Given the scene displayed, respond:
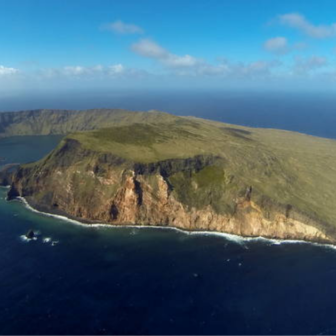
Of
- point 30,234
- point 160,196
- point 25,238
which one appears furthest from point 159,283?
point 25,238

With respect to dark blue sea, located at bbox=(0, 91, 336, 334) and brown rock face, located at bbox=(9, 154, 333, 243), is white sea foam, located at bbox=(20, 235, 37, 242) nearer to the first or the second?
dark blue sea, located at bbox=(0, 91, 336, 334)

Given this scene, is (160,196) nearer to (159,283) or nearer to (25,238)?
(159,283)

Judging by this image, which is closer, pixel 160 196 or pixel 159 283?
pixel 159 283

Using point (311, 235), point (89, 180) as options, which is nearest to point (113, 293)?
point (89, 180)

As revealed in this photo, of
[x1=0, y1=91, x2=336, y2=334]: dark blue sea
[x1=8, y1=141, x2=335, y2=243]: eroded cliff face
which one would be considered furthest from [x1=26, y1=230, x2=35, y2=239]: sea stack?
[x1=8, y1=141, x2=335, y2=243]: eroded cliff face

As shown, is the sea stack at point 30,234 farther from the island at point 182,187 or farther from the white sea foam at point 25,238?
the island at point 182,187
